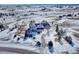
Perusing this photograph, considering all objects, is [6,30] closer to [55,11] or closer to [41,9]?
[41,9]

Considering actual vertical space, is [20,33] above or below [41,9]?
below

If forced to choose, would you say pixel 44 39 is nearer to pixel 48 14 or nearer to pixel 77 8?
pixel 48 14
